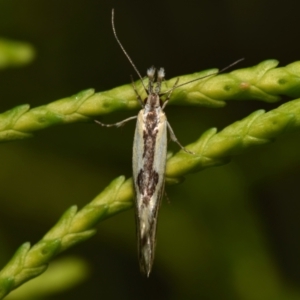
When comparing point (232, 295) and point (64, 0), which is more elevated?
point (64, 0)

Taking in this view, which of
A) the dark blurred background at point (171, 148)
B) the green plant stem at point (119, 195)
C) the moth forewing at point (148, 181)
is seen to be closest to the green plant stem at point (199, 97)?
the green plant stem at point (119, 195)

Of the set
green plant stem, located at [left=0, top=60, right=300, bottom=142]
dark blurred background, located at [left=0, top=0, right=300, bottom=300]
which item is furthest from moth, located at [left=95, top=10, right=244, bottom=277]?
dark blurred background, located at [left=0, top=0, right=300, bottom=300]

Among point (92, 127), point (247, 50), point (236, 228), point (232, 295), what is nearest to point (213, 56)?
point (247, 50)

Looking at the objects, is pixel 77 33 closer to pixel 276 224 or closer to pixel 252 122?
pixel 276 224

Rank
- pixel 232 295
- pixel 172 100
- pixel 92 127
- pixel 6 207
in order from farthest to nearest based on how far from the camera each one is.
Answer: pixel 92 127
pixel 6 207
pixel 232 295
pixel 172 100

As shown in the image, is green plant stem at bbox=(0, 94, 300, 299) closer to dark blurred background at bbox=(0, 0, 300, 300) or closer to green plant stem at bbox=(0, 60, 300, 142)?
green plant stem at bbox=(0, 60, 300, 142)

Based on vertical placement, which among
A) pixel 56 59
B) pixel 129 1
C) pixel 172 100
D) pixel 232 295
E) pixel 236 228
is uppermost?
pixel 129 1

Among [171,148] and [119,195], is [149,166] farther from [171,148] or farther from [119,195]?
[171,148]

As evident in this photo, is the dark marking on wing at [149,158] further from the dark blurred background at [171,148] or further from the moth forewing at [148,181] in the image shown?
the dark blurred background at [171,148]
